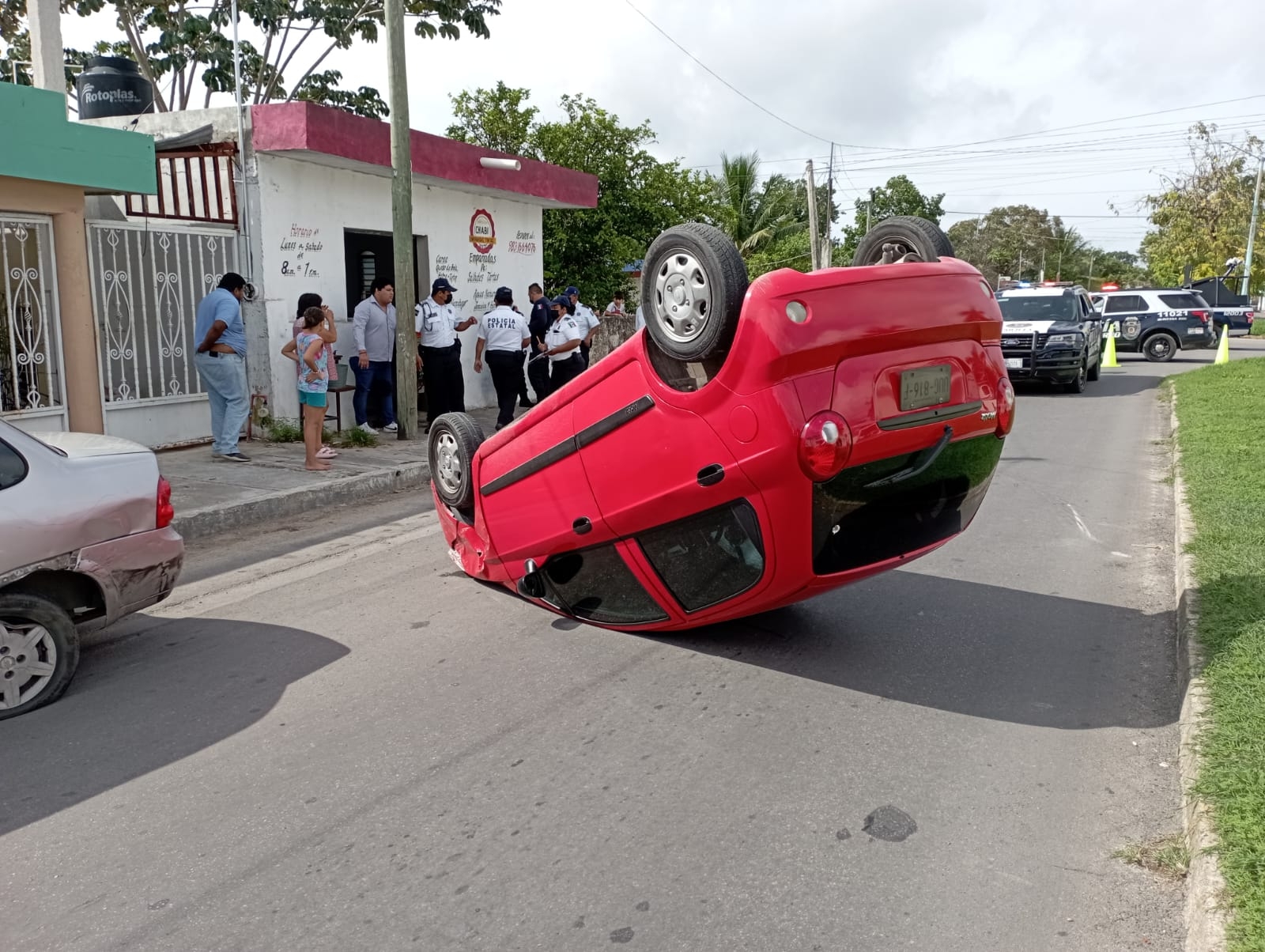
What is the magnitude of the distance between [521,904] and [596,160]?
20913mm

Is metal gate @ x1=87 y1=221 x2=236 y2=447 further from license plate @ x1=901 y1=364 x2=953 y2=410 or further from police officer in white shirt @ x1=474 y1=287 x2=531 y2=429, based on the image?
license plate @ x1=901 y1=364 x2=953 y2=410

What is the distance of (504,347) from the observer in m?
12.7

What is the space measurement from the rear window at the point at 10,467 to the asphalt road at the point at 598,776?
0.98m

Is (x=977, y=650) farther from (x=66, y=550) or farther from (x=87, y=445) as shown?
(x=87, y=445)

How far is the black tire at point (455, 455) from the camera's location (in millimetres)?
6004

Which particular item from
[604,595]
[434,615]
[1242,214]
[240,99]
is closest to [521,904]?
[604,595]

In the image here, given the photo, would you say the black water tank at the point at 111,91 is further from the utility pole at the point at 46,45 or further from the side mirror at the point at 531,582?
the side mirror at the point at 531,582

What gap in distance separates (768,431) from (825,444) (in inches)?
8.4

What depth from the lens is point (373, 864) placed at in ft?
10.8

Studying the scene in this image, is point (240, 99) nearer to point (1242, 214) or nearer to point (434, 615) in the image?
point (434, 615)

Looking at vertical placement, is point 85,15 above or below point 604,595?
above

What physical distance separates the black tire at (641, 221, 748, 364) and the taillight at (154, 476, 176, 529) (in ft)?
8.35

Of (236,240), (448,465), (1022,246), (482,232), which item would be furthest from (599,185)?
(1022,246)

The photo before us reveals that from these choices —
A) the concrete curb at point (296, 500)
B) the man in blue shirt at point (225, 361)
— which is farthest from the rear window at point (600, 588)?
the man in blue shirt at point (225, 361)
